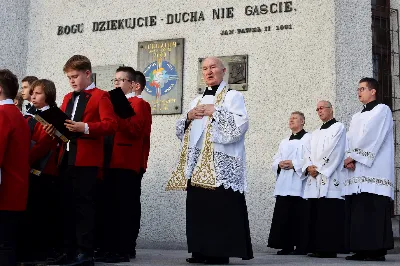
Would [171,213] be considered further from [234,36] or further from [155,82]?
[234,36]

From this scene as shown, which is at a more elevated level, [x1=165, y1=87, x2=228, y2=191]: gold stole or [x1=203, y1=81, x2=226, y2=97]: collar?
[x1=203, y1=81, x2=226, y2=97]: collar

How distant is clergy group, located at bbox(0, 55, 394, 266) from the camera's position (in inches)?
172

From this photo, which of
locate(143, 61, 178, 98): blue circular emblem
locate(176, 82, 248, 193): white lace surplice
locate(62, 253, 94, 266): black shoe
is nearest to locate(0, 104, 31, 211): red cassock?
locate(62, 253, 94, 266): black shoe

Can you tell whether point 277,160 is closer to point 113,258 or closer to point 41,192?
point 113,258

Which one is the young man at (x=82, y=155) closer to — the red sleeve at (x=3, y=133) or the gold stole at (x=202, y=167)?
the red sleeve at (x=3, y=133)

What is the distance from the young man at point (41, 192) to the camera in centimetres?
462

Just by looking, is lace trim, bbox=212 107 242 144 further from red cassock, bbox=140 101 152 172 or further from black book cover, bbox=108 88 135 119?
red cassock, bbox=140 101 152 172

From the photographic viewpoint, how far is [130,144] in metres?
5.57

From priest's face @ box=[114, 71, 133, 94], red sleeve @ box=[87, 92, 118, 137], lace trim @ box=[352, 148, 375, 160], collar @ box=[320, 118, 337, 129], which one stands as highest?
priest's face @ box=[114, 71, 133, 94]

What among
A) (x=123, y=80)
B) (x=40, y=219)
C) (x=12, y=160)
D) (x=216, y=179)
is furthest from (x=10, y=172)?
(x=123, y=80)

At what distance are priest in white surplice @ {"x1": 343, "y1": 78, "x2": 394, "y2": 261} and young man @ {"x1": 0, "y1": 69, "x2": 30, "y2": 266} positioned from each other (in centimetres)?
335

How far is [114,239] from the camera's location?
539 centimetres

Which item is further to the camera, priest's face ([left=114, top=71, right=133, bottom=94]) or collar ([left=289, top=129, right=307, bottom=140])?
collar ([left=289, top=129, right=307, bottom=140])

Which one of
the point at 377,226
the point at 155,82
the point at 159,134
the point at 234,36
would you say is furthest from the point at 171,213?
the point at 377,226
